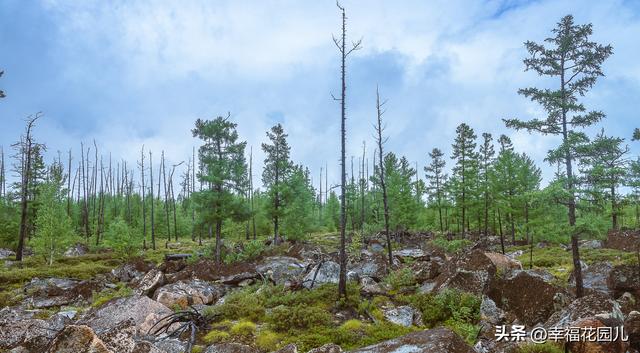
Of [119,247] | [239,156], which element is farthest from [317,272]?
[119,247]

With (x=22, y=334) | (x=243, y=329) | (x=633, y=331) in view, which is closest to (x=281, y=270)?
(x=243, y=329)

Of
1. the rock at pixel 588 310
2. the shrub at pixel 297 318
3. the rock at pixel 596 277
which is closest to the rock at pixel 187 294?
the shrub at pixel 297 318

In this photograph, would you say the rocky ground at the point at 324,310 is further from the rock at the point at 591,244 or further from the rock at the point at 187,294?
the rock at the point at 591,244

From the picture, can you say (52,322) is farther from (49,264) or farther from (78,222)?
(78,222)

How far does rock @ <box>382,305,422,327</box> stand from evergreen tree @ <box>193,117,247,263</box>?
745 inches

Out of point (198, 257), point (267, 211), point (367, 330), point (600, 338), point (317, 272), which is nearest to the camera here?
point (600, 338)

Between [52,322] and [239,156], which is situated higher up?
[239,156]

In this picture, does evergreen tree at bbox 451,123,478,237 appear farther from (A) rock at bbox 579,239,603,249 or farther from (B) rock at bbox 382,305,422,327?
(B) rock at bbox 382,305,422,327

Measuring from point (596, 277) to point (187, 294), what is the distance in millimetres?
19229

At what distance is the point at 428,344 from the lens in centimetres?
617

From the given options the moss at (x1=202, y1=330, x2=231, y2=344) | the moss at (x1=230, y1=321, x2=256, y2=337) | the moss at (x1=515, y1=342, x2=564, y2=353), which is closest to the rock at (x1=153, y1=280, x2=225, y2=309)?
the moss at (x1=230, y1=321, x2=256, y2=337)

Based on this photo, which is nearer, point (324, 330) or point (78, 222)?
point (324, 330)

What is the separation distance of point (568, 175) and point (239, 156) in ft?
83.6

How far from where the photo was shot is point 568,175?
16.7 m
